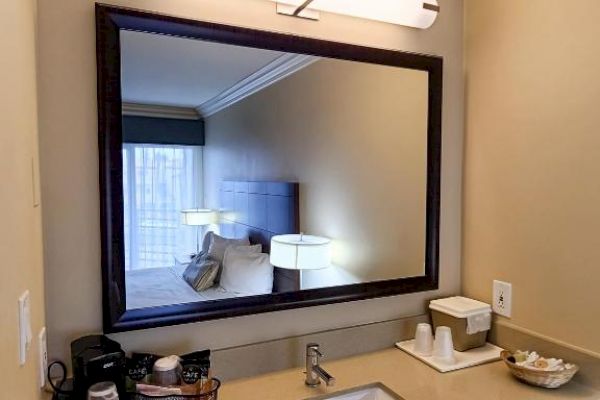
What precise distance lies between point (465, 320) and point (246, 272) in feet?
2.63

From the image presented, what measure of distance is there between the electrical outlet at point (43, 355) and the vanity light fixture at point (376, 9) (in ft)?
3.74

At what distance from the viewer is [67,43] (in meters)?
1.11

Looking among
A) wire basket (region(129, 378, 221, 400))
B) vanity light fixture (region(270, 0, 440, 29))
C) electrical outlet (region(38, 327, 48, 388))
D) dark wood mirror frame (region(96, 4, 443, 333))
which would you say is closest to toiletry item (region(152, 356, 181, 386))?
wire basket (region(129, 378, 221, 400))

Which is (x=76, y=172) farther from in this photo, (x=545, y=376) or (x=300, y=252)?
(x=545, y=376)

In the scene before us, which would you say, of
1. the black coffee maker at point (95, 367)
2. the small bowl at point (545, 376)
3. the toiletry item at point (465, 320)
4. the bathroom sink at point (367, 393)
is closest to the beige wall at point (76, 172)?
the black coffee maker at point (95, 367)

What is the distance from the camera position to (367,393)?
1.29m

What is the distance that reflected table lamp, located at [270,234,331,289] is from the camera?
4.63ft

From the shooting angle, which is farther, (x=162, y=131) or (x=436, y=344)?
(x=436, y=344)

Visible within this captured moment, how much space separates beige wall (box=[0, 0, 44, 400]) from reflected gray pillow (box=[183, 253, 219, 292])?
1.27 ft

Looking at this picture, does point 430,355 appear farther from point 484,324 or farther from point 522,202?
point 522,202

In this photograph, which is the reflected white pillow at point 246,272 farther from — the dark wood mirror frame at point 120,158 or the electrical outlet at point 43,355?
the electrical outlet at point 43,355

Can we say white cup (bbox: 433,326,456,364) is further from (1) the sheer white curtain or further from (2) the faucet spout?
(1) the sheer white curtain

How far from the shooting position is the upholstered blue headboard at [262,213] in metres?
1.36

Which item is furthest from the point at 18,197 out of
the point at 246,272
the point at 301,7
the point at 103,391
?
the point at 301,7
